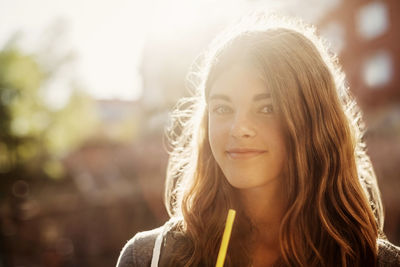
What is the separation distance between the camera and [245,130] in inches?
72.1

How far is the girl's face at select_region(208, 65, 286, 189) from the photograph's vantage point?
1.84 m

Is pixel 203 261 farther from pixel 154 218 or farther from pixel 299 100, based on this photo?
pixel 154 218

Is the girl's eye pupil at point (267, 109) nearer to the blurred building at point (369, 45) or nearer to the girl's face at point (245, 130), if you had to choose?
the girl's face at point (245, 130)

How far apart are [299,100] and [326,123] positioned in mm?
159

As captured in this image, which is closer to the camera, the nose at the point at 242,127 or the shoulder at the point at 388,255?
the nose at the point at 242,127

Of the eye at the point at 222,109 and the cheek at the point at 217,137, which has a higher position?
the eye at the point at 222,109

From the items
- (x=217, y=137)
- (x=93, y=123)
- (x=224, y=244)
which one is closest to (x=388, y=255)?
(x=217, y=137)

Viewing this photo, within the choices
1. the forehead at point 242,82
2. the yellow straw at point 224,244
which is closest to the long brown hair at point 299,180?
the forehead at point 242,82

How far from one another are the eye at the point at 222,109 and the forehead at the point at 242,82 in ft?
0.18

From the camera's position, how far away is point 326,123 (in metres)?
2.00

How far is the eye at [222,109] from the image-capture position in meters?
1.94

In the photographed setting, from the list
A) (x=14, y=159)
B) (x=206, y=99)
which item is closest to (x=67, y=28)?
(x=14, y=159)

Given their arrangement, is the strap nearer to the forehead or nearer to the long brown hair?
the long brown hair

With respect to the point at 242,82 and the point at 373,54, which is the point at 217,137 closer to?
the point at 242,82
